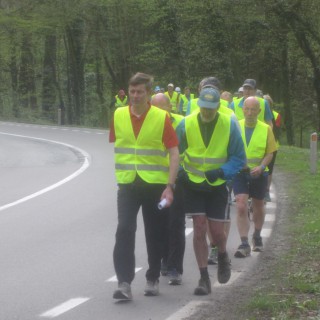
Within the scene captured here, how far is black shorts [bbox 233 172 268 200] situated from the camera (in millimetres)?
10625

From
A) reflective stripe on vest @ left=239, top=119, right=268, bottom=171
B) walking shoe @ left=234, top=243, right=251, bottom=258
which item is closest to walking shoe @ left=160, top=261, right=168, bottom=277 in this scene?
walking shoe @ left=234, top=243, right=251, bottom=258

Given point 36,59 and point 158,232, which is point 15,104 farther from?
point 158,232

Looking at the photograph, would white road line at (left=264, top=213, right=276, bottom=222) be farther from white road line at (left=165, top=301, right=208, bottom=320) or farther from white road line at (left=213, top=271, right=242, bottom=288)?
white road line at (left=165, top=301, right=208, bottom=320)

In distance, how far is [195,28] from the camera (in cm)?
4416

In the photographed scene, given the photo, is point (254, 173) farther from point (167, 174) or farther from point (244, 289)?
point (167, 174)

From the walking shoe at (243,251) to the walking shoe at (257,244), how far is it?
30 cm

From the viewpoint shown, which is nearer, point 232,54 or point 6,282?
point 6,282

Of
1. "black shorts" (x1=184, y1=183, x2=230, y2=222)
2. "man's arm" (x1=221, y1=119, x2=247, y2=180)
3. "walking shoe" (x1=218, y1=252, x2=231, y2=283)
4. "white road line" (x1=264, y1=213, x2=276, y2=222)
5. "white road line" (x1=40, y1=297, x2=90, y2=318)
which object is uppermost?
"man's arm" (x1=221, y1=119, x2=247, y2=180)

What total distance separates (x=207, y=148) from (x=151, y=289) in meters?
1.39

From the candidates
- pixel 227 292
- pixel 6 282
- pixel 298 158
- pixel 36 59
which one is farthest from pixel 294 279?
pixel 36 59

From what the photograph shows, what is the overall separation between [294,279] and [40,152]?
773 inches

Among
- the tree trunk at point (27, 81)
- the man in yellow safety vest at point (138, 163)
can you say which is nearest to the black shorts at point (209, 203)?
the man in yellow safety vest at point (138, 163)

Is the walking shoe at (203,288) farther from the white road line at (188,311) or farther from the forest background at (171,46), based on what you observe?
the forest background at (171,46)

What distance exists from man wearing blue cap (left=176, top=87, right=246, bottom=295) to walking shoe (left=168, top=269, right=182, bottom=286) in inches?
20.6
